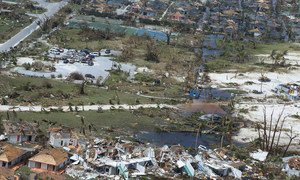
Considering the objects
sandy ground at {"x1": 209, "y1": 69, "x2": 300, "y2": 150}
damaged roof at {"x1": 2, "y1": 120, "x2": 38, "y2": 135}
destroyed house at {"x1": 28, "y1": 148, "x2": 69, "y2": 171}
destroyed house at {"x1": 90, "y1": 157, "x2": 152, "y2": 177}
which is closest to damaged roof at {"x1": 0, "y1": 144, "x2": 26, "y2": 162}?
destroyed house at {"x1": 28, "y1": 148, "x2": 69, "y2": 171}

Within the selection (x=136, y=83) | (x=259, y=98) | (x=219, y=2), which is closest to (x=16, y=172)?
(x=136, y=83)

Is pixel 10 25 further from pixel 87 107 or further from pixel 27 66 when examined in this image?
pixel 87 107

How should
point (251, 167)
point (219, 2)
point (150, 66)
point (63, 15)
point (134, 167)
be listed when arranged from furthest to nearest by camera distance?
point (219, 2)
point (63, 15)
point (150, 66)
point (251, 167)
point (134, 167)

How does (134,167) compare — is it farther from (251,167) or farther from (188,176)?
(251,167)

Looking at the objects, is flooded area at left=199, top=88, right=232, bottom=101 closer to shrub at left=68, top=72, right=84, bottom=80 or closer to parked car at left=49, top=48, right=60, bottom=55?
shrub at left=68, top=72, right=84, bottom=80

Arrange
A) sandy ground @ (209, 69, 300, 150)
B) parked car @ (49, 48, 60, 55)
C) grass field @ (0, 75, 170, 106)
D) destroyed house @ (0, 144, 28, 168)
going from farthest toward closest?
1. parked car @ (49, 48, 60, 55)
2. grass field @ (0, 75, 170, 106)
3. sandy ground @ (209, 69, 300, 150)
4. destroyed house @ (0, 144, 28, 168)
